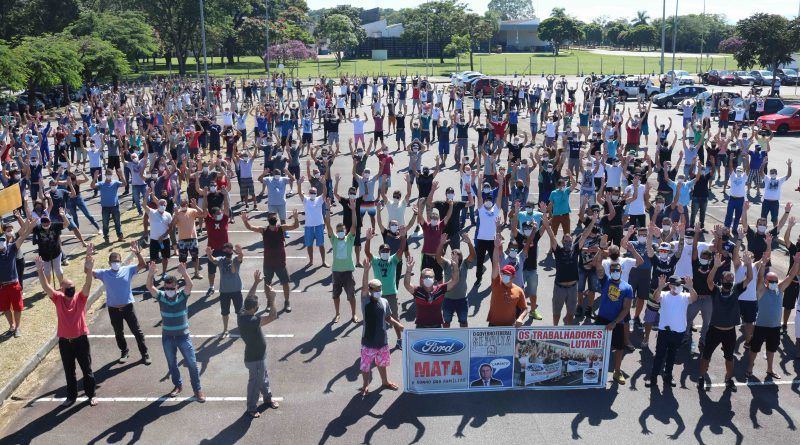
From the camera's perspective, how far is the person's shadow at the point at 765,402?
902 cm

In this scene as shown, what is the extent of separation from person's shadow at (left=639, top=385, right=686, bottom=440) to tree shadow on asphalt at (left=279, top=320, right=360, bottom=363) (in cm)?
475

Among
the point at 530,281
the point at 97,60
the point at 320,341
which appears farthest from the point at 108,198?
the point at 97,60

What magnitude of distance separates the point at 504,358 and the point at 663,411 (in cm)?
213

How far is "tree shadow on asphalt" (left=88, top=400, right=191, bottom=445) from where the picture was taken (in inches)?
339

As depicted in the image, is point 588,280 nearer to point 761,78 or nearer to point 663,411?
point 663,411

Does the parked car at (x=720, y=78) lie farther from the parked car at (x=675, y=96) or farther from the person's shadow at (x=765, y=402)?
the person's shadow at (x=765, y=402)

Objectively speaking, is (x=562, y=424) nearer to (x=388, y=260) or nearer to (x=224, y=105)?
(x=388, y=260)

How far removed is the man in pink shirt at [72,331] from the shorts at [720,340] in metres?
8.29

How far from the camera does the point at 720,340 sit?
31.8 feet

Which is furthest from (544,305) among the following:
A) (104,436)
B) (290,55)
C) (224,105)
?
(290,55)

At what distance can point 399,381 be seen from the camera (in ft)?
32.9

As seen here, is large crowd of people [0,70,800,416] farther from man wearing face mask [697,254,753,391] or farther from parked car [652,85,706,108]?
parked car [652,85,706,108]

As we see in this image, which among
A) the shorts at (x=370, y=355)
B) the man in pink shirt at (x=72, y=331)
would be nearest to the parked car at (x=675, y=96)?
the shorts at (x=370, y=355)

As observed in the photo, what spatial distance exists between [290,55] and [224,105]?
29153 millimetres
